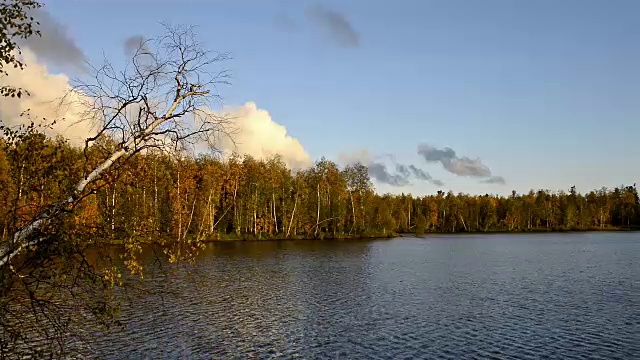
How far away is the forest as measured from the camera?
964 cm

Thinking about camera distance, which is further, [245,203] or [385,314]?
[245,203]

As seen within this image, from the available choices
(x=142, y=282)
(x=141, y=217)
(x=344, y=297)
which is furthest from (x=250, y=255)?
(x=141, y=217)

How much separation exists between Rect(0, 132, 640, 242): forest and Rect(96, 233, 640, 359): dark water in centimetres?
426

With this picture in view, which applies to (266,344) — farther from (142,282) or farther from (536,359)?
(142,282)

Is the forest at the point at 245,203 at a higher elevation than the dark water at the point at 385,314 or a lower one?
higher

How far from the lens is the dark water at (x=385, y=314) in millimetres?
20297

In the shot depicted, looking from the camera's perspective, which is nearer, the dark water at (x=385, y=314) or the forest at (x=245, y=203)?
the forest at (x=245, y=203)

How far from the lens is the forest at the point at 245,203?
964 cm

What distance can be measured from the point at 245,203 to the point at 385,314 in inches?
2532

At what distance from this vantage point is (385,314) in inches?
1056

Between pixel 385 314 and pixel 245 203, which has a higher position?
pixel 245 203

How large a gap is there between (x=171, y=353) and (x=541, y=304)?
2094 centimetres

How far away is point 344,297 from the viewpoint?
32.2 m

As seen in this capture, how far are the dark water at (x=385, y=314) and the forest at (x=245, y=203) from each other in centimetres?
426
